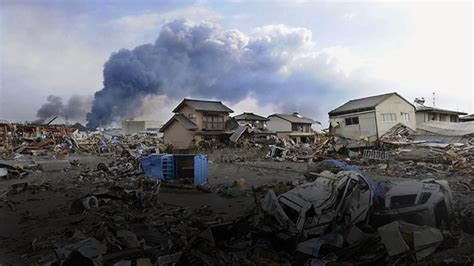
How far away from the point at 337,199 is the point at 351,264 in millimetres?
1342

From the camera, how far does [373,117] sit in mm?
27547

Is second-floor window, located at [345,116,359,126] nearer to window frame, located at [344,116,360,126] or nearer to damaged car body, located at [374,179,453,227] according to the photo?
window frame, located at [344,116,360,126]

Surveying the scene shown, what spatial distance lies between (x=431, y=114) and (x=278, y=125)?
1659 cm

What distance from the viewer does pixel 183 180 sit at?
11.4m

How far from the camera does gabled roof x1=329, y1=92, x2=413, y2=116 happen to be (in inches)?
1107

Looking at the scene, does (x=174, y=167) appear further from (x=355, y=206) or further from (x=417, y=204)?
(x=417, y=204)

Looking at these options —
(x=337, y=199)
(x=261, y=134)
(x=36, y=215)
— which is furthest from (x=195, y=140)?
(x=337, y=199)

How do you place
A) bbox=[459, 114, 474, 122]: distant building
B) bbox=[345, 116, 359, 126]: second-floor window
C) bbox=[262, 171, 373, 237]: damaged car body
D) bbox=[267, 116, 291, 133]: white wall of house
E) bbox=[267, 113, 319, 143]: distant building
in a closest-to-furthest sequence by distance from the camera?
bbox=[262, 171, 373, 237]: damaged car body, bbox=[345, 116, 359, 126]: second-floor window, bbox=[459, 114, 474, 122]: distant building, bbox=[267, 113, 319, 143]: distant building, bbox=[267, 116, 291, 133]: white wall of house

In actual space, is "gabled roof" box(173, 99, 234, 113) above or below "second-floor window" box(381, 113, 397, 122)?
above

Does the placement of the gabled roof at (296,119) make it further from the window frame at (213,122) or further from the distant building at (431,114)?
the distant building at (431,114)

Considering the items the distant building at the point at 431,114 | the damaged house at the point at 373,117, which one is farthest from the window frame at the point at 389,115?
the distant building at the point at 431,114

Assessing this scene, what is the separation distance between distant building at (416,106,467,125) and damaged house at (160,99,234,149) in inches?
741

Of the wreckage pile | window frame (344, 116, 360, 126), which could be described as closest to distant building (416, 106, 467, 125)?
window frame (344, 116, 360, 126)

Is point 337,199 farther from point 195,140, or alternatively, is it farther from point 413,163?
point 195,140
